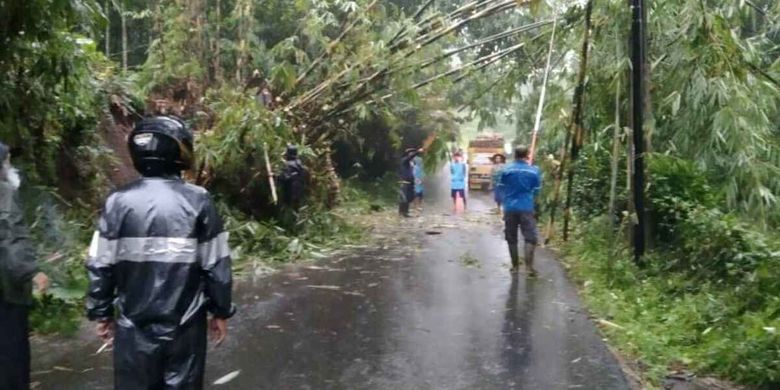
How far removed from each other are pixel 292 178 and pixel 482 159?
73.3 feet

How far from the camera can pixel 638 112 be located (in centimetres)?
960

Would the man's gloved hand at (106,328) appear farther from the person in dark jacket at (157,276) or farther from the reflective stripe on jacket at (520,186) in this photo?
the reflective stripe on jacket at (520,186)

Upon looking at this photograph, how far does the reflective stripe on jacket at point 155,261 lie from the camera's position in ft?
13.4

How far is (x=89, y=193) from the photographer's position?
11.2 metres

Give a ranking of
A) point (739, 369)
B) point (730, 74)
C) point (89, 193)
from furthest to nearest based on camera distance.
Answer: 1. point (89, 193)
2. point (730, 74)
3. point (739, 369)

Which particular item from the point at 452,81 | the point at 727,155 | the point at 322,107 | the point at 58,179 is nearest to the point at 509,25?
the point at 452,81

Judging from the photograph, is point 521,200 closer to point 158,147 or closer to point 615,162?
point 615,162

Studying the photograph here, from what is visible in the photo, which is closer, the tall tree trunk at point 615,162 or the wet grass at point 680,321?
the wet grass at point 680,321

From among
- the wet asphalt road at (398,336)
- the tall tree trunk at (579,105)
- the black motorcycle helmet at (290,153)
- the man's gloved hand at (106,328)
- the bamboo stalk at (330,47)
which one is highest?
the bamboo stalk at (330,47)

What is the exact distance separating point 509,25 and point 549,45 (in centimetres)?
1201

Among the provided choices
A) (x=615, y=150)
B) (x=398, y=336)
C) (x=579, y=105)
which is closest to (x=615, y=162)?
(x=615, y=150)

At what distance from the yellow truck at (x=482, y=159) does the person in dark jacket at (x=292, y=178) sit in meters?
19.5

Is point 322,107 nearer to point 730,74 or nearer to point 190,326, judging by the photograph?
point 730,74

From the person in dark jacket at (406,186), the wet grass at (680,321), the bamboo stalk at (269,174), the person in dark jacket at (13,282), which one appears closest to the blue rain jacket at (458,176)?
the person in dark jacket at (406,186)
